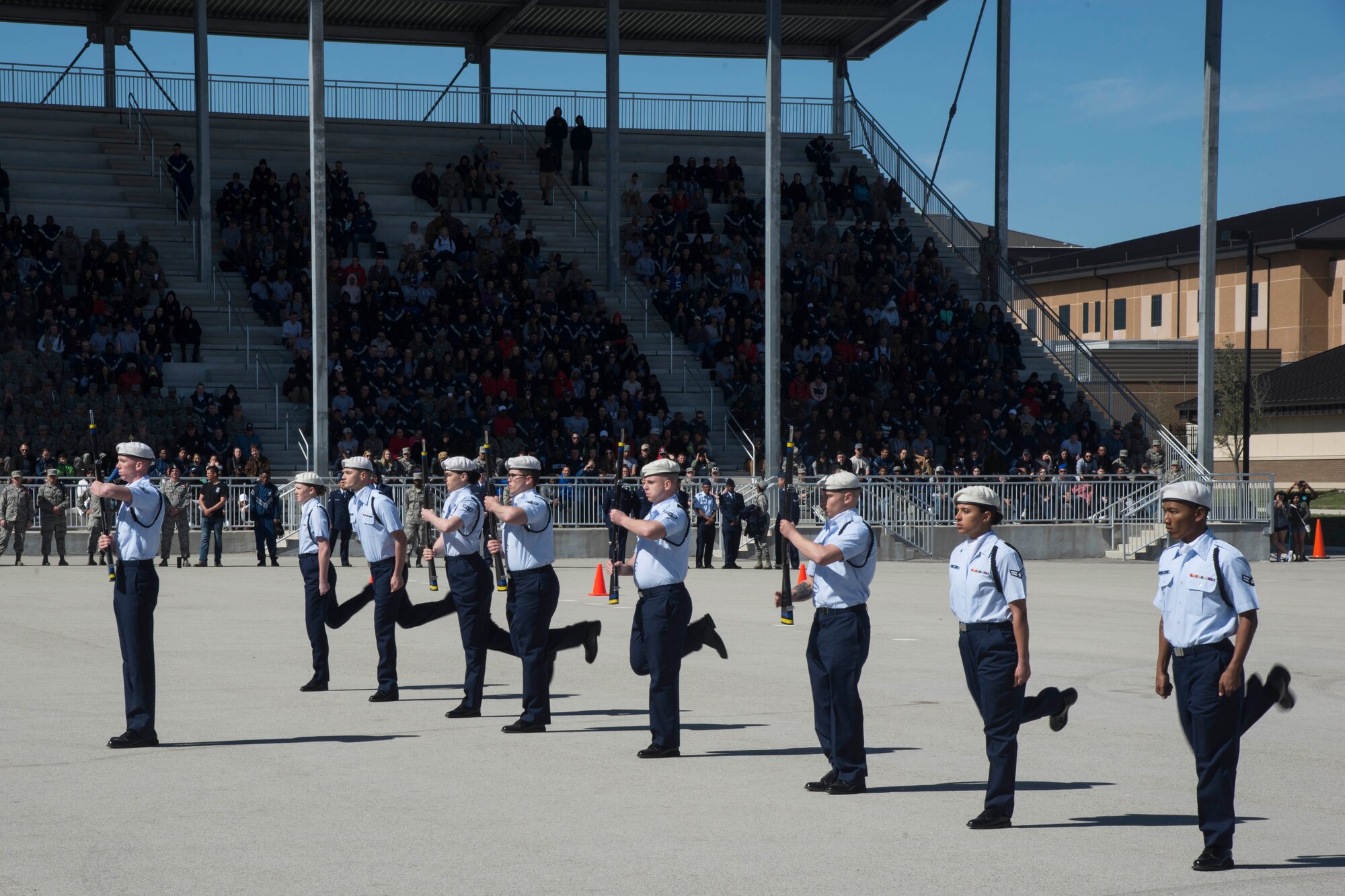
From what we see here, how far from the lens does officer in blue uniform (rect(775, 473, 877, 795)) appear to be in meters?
8.60

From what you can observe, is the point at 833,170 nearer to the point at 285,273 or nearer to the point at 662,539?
the point at 285,273

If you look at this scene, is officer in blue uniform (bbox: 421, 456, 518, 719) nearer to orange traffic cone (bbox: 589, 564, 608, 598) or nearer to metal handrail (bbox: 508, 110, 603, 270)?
orange traffic cone (bbox: 589, 564, 608, 598)

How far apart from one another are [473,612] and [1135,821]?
5.33 metres

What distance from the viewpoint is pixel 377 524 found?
12656 millimetres

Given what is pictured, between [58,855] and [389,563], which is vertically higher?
[389,563]

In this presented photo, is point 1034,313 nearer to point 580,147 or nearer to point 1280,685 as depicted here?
point 580,147

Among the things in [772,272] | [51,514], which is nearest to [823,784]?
[51,514]

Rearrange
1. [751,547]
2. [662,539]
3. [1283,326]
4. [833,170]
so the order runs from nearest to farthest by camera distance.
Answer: [662,539] → [751,547] → [833,170] → [1283,326]

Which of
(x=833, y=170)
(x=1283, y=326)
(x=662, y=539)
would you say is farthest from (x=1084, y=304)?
(x=662, y=539)

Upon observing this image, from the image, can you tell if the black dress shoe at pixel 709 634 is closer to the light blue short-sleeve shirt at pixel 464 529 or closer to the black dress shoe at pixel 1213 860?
the light blue short-sleeve shirt at pixel 464 529

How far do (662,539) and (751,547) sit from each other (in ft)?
69.0

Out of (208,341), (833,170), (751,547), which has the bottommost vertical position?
(751,547)

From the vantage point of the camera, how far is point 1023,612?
786 centimetres

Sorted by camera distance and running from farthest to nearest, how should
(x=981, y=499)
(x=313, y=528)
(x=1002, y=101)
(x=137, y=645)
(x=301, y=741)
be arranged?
(x=1002, y=101)
(x=313, y=528)
(x=301, y=741)
(x=137, y=645)
(x=981, y=499)
